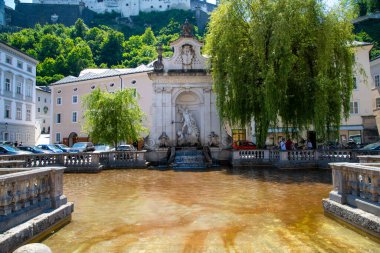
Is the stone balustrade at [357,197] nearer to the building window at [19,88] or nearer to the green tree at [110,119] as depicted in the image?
the green tree at [110,119]

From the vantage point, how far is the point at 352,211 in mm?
6852

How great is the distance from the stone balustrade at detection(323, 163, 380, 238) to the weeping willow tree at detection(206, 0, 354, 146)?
12150 mm

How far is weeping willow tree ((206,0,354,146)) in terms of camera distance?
64.7 feet

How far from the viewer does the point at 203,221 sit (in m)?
7.64

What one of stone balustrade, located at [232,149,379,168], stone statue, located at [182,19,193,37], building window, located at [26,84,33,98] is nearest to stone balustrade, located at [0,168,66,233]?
stone balustrade, located at [232,149,379,168]

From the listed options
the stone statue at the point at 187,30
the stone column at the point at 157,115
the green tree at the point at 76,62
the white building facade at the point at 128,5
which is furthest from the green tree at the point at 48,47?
the stone column at the point at 157,115

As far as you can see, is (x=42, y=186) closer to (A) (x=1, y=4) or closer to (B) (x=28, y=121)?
(B) (x=28, y=121)

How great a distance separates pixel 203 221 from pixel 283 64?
1446 cm

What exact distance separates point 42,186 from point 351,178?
6.88m

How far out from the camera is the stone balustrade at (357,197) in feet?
20.7

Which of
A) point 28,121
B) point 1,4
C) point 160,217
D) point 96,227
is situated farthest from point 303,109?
point 1,4

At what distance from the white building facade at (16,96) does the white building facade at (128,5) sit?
96530mm

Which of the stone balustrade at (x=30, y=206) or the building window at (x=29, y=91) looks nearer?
the stone balustrade at (x=30, y=206)

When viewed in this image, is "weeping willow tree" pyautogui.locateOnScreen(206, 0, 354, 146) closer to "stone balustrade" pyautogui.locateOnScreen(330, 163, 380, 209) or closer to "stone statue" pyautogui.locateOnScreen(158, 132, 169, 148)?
"stone statue" pyautogui.locateOnScreen(158, 132, 169, 148)
